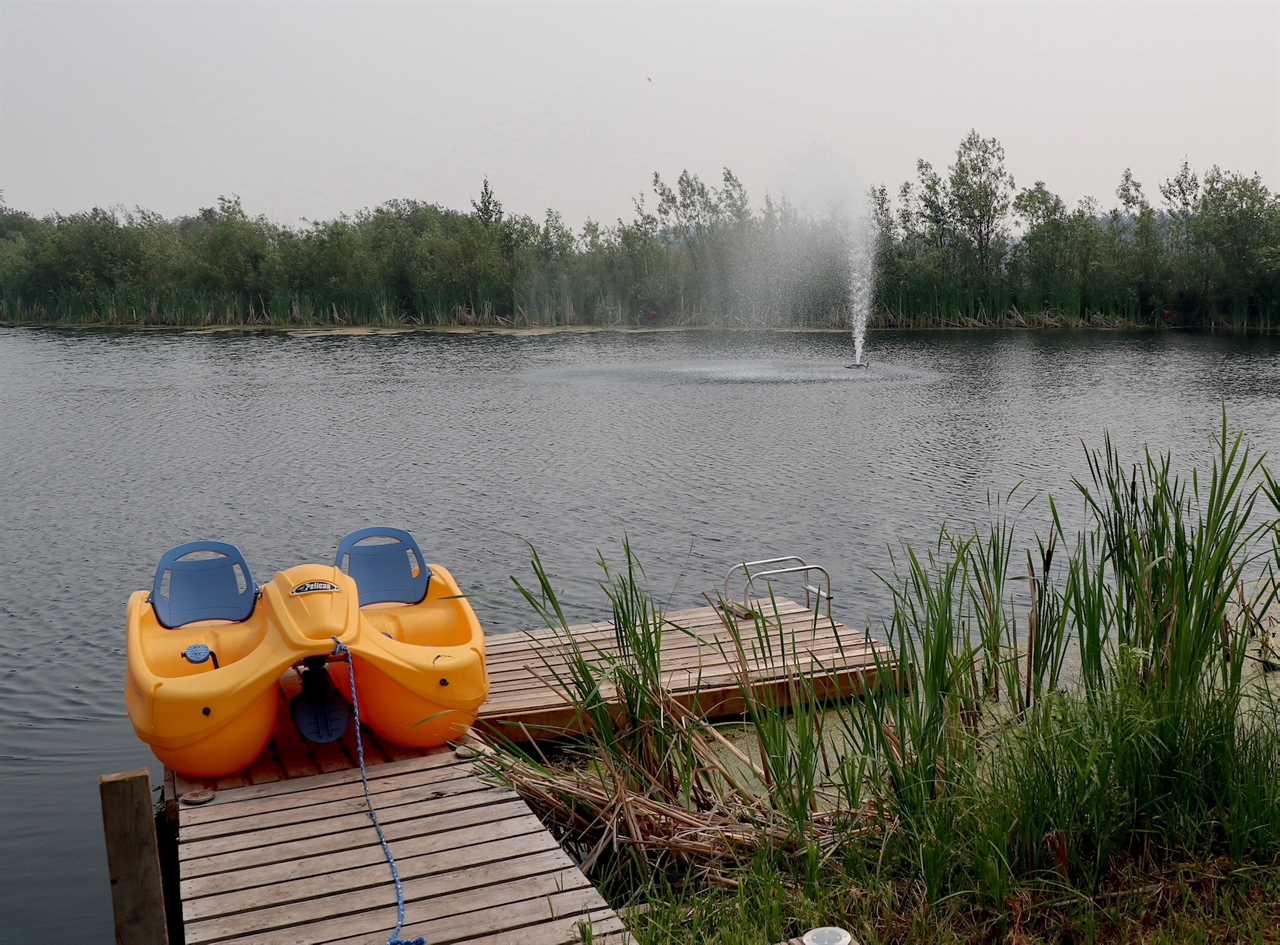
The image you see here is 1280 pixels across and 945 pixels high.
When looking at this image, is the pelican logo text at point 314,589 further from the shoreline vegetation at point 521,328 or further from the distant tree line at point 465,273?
the distant tree line at point 465,273

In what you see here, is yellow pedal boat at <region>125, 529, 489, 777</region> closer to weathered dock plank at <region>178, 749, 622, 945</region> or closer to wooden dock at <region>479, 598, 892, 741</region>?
weathered dock plank at <region>178, 749, 622, 945</region>

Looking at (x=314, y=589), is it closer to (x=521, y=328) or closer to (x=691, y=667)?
(x=691, y=667)

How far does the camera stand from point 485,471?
13.5 metres

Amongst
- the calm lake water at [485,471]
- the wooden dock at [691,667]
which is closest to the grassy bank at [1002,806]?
the wooden dock at [691,667]

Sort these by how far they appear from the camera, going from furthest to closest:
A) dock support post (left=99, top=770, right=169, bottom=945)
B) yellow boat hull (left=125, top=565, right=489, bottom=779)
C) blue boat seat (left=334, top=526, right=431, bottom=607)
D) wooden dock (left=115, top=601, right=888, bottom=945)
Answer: blue boat seat (left=334, top=526, right=431, bottom=607), yellow boat hull (left=125, top=565, right=489, bottom=779), wooden dock (left=115, top=601, right=888, bottom=945), dock support post (left=99, top=770, right=169, bottom=945)

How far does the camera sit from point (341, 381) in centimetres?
2389

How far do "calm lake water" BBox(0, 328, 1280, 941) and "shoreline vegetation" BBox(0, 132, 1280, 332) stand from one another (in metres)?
11.3

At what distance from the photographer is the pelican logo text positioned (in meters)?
4.60

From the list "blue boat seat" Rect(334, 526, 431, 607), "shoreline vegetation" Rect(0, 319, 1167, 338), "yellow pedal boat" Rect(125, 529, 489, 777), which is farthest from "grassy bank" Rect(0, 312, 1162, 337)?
"yellow pedal boat" Rect(125, 529, 489, 777)

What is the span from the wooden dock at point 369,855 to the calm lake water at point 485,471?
878 mm

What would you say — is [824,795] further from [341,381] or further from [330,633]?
[341,381]

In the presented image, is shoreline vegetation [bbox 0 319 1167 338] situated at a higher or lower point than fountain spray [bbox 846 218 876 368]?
lower

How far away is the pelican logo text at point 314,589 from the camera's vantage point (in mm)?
4602

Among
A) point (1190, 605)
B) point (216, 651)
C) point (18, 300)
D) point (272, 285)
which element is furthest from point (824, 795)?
point (18, 300)
